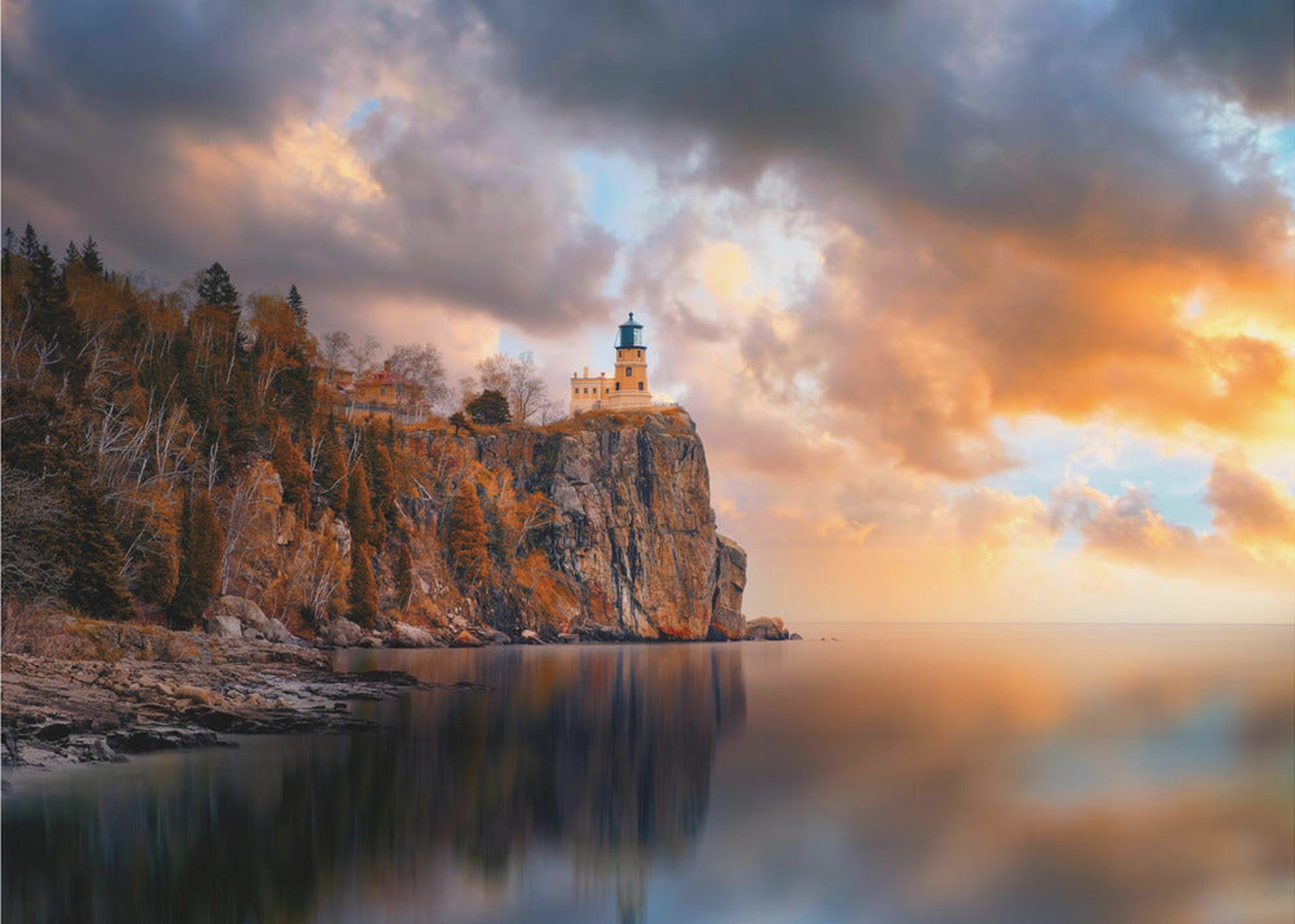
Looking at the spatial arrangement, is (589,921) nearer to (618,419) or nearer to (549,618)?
(549,618)

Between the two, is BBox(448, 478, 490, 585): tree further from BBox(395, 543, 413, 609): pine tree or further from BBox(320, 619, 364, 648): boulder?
BBox(320, 619, 364, 648): boulder

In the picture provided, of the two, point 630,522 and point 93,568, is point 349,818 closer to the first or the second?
point 93,568

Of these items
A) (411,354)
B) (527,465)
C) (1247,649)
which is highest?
(411,354)

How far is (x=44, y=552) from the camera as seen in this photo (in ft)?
131

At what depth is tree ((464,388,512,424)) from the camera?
124 meters

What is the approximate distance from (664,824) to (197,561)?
42475 millimetres

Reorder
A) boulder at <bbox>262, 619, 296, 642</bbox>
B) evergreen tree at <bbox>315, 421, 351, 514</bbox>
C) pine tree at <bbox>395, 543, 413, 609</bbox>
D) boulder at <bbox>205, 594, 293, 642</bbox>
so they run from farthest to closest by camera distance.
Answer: pine tree at <bbox>395, 543, 413, 609</bbox> < evergreen tree at <bbox>315, 421, 351, 514</bbox> < boulder at <bbox>262, 619, 296, 642</bbox> < boulder at <bbox>205, 594, 293, 642</bbox>

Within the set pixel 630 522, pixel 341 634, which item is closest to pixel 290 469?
pixel 341 634

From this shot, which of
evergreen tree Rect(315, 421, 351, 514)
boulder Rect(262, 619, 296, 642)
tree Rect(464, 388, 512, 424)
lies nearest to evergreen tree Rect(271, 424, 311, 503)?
evergreen tree Rect(315, 421, 351, 514)

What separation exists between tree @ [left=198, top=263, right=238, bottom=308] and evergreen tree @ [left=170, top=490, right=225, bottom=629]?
1150 inches

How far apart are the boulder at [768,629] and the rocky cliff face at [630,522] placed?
14.2m

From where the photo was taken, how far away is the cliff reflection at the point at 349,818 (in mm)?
15086

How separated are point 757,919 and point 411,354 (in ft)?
353

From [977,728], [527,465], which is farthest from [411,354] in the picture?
[977,728]
